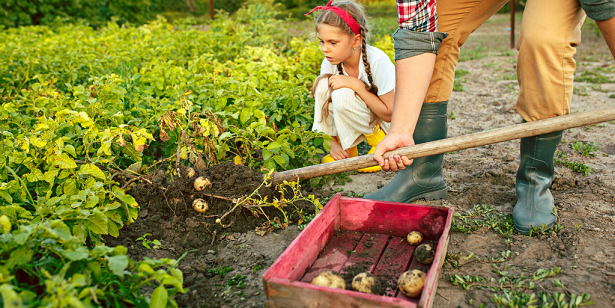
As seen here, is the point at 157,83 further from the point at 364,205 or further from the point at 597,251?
the point at 597,251

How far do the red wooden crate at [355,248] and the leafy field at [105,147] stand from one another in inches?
15.3

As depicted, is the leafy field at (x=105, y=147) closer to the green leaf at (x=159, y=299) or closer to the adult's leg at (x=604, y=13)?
the green leaf at (x=159, y=299)

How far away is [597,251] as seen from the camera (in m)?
1.86

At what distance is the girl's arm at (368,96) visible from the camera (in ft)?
9.43

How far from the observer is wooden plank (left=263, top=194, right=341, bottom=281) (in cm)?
157

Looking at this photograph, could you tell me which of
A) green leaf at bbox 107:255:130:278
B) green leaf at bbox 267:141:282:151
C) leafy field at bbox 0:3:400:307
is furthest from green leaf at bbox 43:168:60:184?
green leaf at bbox 267:141:282:151

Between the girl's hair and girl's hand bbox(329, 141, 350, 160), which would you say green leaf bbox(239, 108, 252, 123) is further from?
girl's hand bbox(329, 141, 350, 160)

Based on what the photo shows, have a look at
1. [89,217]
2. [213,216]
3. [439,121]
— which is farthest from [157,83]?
[439,121]

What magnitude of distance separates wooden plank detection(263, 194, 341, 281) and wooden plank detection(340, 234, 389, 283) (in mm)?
150

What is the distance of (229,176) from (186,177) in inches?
8.9

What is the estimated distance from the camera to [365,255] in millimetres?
1971

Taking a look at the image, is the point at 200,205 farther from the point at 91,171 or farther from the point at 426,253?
the point at 426,253

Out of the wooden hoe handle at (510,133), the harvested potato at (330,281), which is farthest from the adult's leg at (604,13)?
the harvested potato at (330,281)

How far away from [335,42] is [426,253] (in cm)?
154
